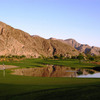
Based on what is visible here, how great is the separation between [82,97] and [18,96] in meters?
4.33

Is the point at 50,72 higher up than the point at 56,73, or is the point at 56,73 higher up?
the point at 50,72

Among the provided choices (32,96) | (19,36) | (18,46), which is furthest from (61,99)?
(19,36)

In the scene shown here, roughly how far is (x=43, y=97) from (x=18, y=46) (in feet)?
448

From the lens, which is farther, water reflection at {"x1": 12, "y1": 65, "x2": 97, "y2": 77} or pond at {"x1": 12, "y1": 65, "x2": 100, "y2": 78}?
water reflection at {"x1": 12, "y1": 65, "x2": 97, "y2": 77}

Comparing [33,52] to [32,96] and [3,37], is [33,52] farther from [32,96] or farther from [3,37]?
[32,96]

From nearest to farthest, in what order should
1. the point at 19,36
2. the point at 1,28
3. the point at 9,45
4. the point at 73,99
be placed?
the point at 73,99, the point at 9,45, the point at 1,28, the point at 19,36

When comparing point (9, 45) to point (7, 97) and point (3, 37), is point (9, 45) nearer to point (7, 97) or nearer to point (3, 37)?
point (3, 37)

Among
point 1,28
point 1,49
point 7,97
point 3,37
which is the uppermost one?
point 1,28

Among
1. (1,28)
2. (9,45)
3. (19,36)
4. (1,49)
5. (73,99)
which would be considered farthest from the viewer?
(19,36)

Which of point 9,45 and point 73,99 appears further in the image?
point 9,45

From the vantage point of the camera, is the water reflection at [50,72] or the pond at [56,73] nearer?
the pond at [56,73]

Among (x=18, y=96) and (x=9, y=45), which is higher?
(x=9, y=45)

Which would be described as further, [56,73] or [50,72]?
[50,72]

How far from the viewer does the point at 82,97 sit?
→ 33.7ft
